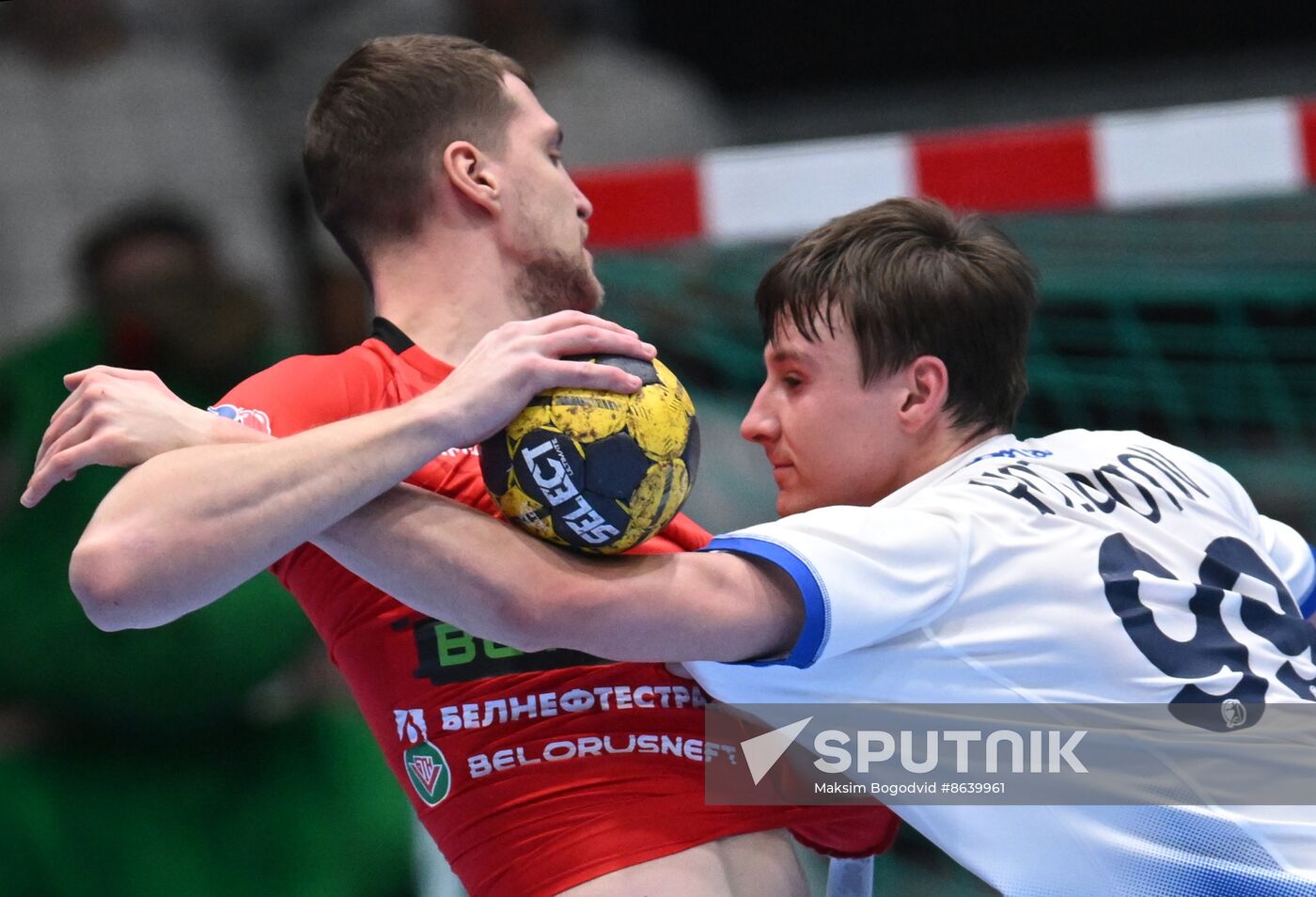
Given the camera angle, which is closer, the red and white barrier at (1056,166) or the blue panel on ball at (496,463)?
the blue panel on ball at (496,463)

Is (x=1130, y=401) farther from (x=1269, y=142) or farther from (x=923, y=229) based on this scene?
(x=923, y=229)

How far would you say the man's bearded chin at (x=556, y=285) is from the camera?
105 inches

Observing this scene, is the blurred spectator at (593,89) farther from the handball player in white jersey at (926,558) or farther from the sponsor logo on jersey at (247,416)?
the sponsor logo on jersey at (247,416)

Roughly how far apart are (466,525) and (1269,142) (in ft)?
8.94

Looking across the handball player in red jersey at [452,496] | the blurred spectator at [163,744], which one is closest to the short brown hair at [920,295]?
the handball player in red jersey at [452,496]

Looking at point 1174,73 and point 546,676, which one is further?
point 1174,73

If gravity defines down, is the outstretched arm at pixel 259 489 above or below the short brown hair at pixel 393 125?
below

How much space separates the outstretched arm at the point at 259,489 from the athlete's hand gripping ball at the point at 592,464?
0.04m

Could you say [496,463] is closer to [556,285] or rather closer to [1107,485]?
[556,285]

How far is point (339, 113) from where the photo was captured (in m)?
2.64

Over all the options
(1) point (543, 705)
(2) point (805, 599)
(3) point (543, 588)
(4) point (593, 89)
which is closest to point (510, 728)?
(1) point (543, 705)

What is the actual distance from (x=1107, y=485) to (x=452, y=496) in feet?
3.38

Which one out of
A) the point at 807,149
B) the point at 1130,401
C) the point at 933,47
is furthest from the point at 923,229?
the point at 933,47

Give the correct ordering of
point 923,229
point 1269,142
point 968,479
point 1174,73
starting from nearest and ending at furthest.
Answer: point 968,479, point 923,229, point 1269,142, point 1174,73
